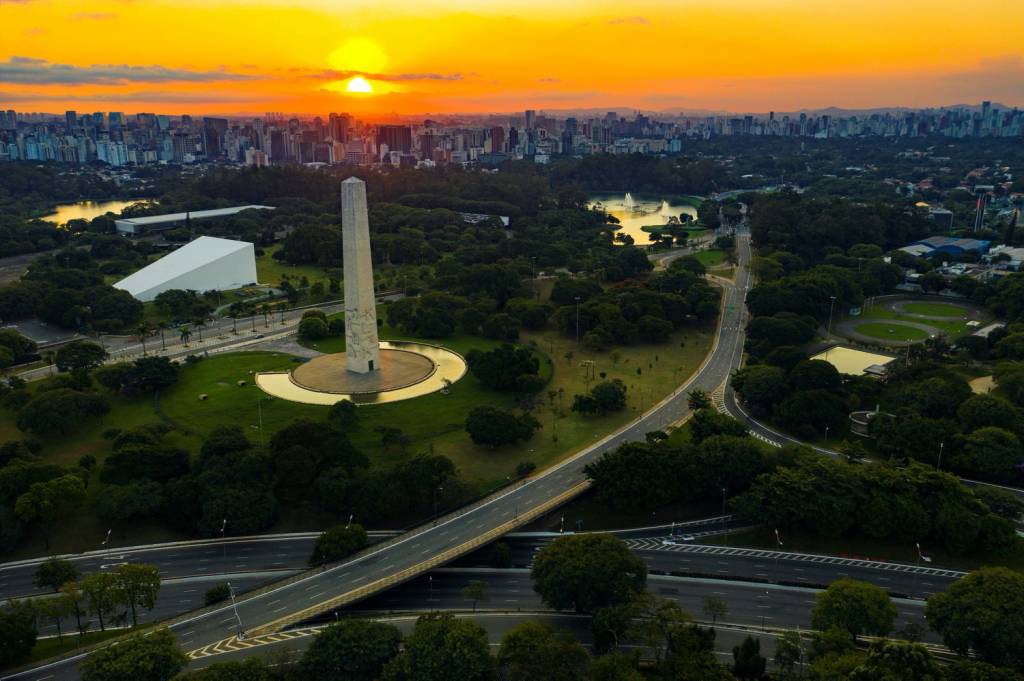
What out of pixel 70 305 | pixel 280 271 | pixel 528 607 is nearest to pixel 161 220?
pixel 280 271

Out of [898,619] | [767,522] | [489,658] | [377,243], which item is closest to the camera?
[489,658]

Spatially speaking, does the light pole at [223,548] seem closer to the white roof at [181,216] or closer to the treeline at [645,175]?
the white roof at [181,216]

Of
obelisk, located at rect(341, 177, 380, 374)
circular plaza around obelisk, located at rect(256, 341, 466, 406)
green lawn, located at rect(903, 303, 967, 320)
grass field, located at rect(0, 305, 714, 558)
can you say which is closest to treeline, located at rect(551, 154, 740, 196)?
green lawn, located at rect(903, 303, 967, 320)

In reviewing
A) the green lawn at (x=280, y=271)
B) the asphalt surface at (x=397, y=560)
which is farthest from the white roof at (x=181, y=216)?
the asphalt surface at (x=397, y=560)

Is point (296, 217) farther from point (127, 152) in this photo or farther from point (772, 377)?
point (127, 152)

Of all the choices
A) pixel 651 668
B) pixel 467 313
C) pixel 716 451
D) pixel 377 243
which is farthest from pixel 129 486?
pixel 377 243

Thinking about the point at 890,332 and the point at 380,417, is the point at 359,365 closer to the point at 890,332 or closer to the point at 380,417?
→ the point at 380,417
